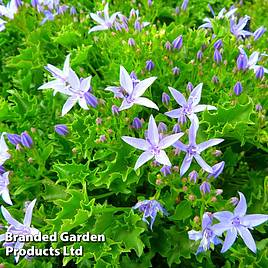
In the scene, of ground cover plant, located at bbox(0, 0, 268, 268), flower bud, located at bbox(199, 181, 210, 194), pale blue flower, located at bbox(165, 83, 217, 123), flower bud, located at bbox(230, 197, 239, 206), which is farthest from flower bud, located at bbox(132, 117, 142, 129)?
flower bud, located at bbox(230, 197, 239, 206)

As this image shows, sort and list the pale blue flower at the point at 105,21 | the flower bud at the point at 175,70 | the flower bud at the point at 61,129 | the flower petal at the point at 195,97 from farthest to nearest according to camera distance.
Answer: the pale blue flower at the point at 105,21 → the flower bud at the point at 175,70 → the flower bud at the point at 61,129 → the flower petal at the point at 195,97

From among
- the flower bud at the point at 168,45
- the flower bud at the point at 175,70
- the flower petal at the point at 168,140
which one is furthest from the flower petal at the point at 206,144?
the flower bud at the point at 168,45

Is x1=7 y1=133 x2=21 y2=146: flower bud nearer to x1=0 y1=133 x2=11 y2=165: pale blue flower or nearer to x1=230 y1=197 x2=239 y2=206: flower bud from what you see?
x1=0 y1=133 x2=11 y2=165: pale blue flower

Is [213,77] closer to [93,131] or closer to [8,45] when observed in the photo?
[93,131]

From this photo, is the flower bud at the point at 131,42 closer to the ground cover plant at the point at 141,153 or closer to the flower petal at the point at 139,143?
the ground cover plant at the point at 141,153

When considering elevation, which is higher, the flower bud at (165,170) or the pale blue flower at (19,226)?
the flower bud at (165,170)

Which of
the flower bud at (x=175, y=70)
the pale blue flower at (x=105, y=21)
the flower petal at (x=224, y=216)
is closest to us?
the flower petal at (x=224, y=216)

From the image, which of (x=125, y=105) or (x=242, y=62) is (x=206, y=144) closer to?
(x=125, y=105)

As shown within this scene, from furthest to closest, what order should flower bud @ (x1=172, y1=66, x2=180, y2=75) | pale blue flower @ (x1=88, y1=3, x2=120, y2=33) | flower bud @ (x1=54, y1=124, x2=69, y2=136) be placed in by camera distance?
→ pale blue flower @ (x1=88, y1=3, x2=120, y2=33), flower bud @ (x1=172, y1=66, x2=180, y2=75), flower bud @ (x1=54, y1=124, x2=69, y2=136)

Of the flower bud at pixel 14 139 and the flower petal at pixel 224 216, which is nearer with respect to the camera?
the flower petal at pixel 224 216
